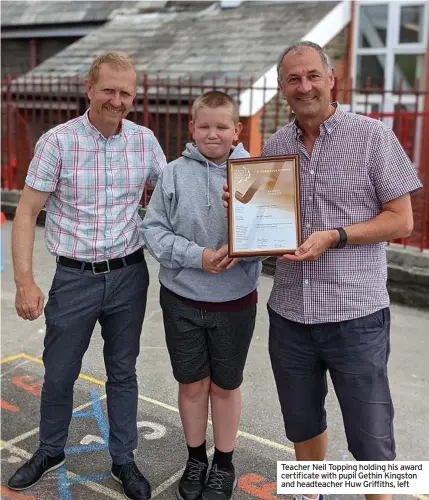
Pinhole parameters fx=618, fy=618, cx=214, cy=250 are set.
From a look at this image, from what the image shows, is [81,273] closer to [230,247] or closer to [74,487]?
[230,247]

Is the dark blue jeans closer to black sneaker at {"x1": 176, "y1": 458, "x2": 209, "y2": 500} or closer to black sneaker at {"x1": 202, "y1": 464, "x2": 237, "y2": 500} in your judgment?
black sneaker at {"x1": 176, "y1": 458, "x2": 209, "y2": 500}

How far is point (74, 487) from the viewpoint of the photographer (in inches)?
114

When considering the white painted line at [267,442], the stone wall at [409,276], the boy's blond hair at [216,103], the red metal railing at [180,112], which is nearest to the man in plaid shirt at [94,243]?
the boy's blond hair at [216,103]

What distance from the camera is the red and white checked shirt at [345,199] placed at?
7.35ft

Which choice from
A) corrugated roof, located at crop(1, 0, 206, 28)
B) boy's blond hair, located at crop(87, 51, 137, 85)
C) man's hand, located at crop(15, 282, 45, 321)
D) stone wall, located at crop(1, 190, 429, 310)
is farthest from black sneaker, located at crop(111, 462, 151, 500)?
corrugated roof, located at crop(1, 0, 206, 28)

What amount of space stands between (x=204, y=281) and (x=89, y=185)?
65cm

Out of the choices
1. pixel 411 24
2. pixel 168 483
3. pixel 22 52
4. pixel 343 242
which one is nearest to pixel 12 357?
pixel 168 483

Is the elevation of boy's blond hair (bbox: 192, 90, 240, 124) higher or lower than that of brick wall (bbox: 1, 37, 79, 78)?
lower

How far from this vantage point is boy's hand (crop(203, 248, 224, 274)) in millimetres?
2408

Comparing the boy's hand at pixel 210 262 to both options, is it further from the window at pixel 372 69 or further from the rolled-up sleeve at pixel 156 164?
the window at pixel 372 69

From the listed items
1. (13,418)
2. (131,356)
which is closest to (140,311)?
(131,356)

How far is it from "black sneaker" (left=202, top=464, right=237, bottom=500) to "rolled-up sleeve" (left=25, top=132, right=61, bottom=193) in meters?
1.47

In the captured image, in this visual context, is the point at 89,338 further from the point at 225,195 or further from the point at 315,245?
the point at 315,245

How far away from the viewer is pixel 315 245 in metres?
2.21
